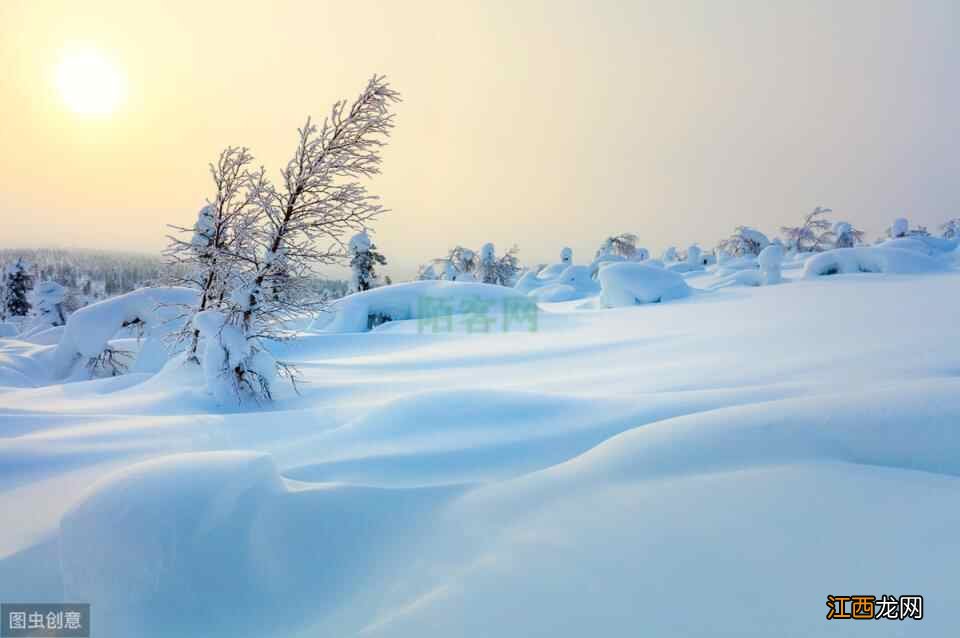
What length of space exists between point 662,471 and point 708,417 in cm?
49

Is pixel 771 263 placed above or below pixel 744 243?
below

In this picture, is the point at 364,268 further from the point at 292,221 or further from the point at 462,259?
the point at 292,221

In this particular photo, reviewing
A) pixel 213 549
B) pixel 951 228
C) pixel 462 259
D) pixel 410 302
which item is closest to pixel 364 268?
pixel 462 259

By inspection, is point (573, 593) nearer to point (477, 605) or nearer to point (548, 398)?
point (477, 605)

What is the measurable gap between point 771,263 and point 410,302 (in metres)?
11.4

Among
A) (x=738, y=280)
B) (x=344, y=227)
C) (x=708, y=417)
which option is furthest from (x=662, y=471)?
(x=738, y=280)

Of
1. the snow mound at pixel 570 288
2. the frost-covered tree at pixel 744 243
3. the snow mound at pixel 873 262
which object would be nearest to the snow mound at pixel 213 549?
the snow mound at pixel 873 262

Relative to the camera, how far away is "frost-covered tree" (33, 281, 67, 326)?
91.1 feet

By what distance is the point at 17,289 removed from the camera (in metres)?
36.5

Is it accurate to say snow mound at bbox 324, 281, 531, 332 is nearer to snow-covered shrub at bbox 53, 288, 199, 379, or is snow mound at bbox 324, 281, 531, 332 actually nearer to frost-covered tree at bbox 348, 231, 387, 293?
snow-covered shrub at bbox 53, 288, 199, 379

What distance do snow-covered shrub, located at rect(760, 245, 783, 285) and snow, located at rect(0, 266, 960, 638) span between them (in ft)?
41.0

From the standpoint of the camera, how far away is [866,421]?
2.11 meters
